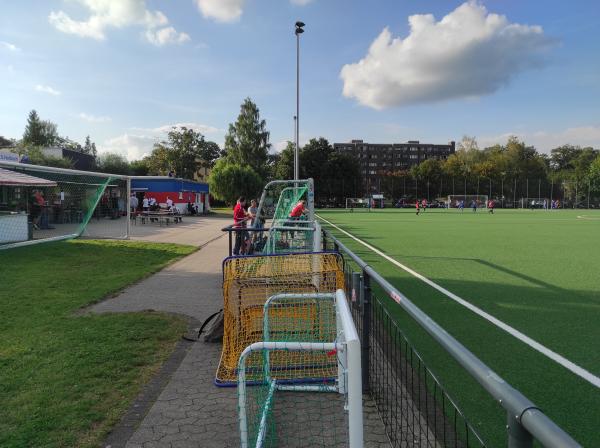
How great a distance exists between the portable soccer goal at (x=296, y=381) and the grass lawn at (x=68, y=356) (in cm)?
119

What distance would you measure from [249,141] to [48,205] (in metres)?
48.2

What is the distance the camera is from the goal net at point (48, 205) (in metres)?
16.1

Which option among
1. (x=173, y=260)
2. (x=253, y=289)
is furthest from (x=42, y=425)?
(x=173, y=260)

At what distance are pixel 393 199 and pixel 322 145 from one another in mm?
25009

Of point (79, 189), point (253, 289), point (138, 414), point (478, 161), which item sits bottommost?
point (138, 414)

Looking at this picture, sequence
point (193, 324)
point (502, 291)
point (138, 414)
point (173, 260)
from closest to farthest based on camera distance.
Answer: point (138, 414)
point (193, 324)
point (502, 291)
point (173, 260)

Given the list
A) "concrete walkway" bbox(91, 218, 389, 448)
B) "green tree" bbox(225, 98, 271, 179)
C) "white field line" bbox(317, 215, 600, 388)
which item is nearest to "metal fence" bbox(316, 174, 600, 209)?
"green tree" bbox(225, 98, 271, 179)

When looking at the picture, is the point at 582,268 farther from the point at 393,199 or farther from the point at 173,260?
the point at 393,199

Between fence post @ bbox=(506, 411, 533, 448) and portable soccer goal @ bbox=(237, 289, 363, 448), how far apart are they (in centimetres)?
112

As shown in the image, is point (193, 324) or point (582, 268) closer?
point (193, 324)

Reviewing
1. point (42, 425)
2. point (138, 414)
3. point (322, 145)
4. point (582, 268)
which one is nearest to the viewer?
point (42, 425)

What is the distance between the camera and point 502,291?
28.0ft

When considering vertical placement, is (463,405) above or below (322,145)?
below

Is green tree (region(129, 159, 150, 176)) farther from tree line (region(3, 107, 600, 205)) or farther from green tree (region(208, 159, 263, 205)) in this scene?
green tree (region(208, 159, 263, 205))
